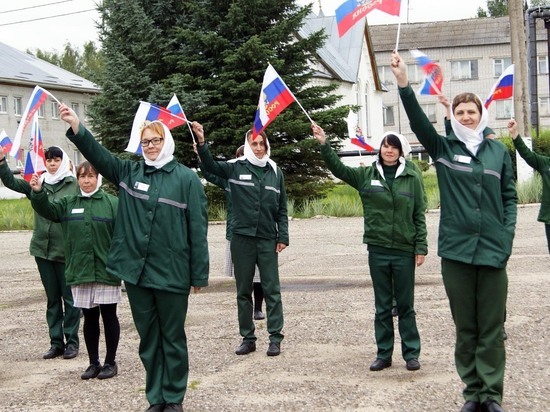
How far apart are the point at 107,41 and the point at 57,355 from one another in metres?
19.8

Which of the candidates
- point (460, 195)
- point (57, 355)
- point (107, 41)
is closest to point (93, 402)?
point (57, 355)

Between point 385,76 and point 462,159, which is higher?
point 385,76

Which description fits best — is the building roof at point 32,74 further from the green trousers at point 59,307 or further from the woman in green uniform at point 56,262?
the green trousers at point 59,307

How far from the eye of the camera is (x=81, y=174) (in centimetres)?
742

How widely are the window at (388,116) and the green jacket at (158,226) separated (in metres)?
67.8

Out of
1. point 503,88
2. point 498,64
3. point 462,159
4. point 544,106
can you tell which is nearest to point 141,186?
point 462,159

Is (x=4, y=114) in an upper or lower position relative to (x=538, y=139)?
upper

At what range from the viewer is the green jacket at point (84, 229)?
7.26 meters

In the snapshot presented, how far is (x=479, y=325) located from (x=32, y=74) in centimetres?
5537

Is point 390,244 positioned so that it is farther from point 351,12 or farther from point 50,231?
point 50,231

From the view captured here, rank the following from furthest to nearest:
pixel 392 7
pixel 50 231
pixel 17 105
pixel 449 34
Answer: pixel 449 34, pixel 17 105, pixel 50 231, pixel 392 7

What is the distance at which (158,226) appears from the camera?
5992 millimetres

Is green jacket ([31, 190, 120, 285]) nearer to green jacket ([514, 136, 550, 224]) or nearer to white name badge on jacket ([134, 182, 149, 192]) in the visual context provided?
white name badge on jacket ([134, 182, 149, 192])

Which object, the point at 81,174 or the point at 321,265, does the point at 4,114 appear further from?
the point at 81,174
